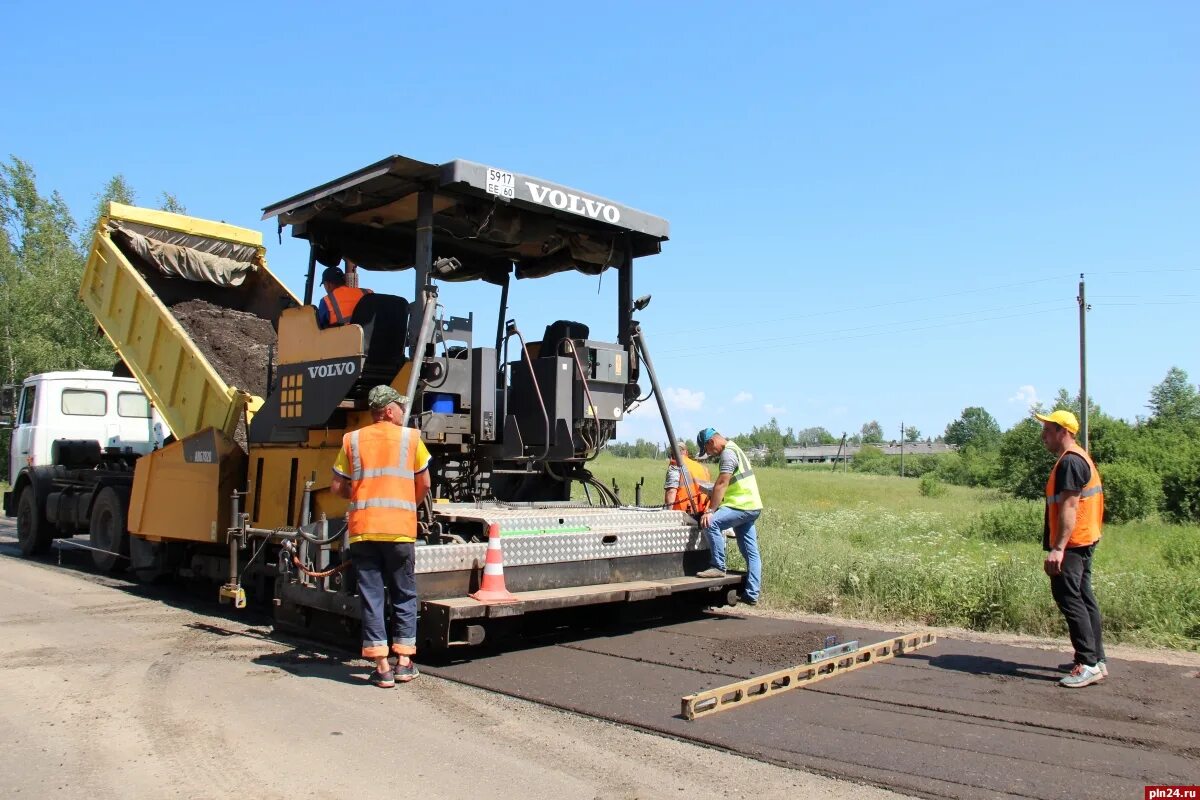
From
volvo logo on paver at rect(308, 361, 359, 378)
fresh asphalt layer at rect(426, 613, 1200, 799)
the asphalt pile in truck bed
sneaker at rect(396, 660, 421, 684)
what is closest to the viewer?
fresh asphalt layer at rect(426, 613, 1200, 799)

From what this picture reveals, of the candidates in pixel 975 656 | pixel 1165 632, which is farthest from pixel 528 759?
pixel 1165 632

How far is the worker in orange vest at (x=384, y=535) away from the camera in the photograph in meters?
5.39

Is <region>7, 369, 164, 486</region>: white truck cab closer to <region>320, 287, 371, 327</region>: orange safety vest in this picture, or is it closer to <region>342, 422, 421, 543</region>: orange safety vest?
<region>320, 287, 371, 327</region>: orange safety vest

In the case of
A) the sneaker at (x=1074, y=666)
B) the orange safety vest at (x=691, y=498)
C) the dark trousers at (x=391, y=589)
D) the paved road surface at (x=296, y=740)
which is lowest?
the paved road surface at (x=296, y=740)

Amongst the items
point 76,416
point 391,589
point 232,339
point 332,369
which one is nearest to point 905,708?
point 391,589

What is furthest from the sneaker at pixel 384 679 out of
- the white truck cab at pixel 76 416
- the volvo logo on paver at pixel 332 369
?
the white truck cab at pixel 76 416

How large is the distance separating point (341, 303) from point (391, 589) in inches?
94.4

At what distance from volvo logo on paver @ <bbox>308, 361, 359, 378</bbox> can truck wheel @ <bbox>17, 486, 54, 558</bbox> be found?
6956 millimetres

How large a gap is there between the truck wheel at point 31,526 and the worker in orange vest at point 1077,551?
38.0ft

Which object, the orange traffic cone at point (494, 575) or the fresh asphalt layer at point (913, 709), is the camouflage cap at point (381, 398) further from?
the fresh asphalt layer at point (913, 709)

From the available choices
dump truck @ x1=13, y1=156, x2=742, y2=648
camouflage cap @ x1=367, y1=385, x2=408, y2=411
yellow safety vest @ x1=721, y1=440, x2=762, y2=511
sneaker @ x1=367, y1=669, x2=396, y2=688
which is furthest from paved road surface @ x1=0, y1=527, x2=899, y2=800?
yellow safety vest @ x1=721, y1=440, x2=762, y2=511

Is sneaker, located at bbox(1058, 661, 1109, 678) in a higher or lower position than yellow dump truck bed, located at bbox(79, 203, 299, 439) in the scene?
lower

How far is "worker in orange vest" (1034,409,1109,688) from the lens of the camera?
5348 millimetres

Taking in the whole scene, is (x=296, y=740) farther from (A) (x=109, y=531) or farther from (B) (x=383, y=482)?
(A) (x=109, y=531)
